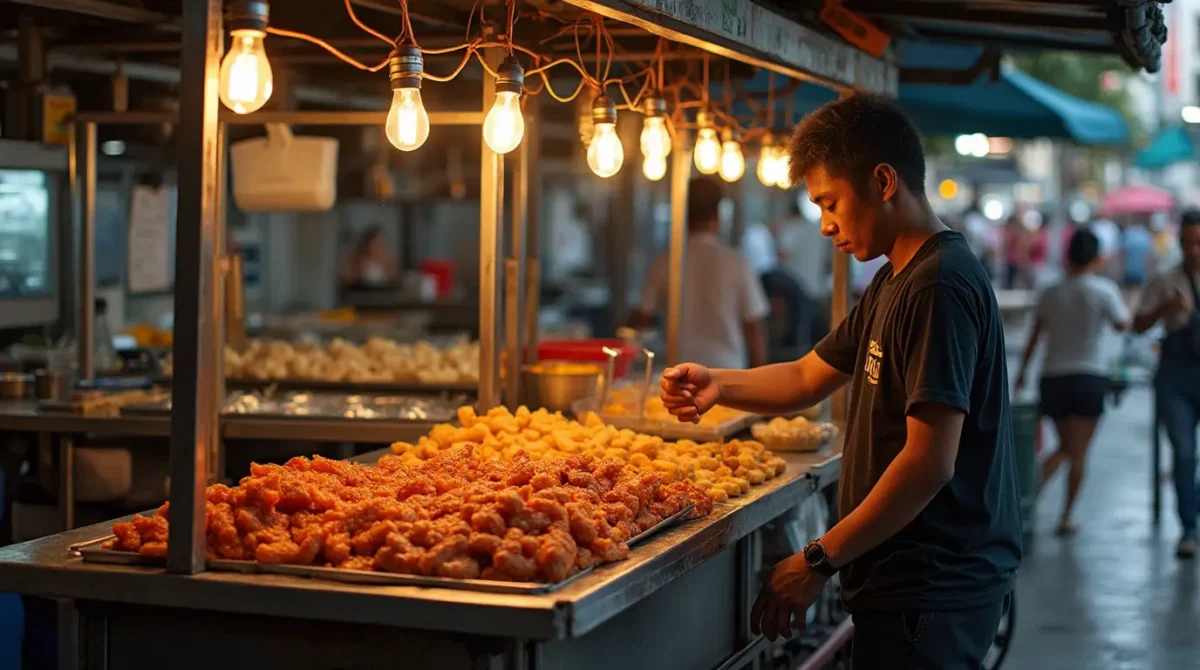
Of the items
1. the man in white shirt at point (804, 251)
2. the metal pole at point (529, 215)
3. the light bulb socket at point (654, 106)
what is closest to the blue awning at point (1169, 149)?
the man in white shirt at point (804, 251)

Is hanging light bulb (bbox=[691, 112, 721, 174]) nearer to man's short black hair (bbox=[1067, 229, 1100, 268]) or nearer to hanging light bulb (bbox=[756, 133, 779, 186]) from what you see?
hanging light bulb (bbox=[756, 133, 779, 186])

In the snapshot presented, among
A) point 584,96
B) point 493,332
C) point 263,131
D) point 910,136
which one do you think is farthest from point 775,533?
point 263,131

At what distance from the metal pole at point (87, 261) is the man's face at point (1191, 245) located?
7146 millimetres

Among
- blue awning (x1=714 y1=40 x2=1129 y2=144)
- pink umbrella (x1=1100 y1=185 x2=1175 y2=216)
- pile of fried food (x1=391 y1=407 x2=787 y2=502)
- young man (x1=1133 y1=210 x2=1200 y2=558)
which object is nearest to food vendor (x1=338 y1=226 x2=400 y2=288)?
blue awning (x1=714 y1=40 x2=1129 y2=144)

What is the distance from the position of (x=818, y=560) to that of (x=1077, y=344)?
23.7 feet

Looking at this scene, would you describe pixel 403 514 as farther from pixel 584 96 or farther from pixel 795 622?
pixel 584 96

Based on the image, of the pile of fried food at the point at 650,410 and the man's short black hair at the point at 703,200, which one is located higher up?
the man's short black hair at the point at 703,200

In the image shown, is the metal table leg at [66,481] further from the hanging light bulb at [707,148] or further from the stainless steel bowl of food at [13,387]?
the hanging light bulb at [707,148]

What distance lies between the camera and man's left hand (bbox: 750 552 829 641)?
146 inches

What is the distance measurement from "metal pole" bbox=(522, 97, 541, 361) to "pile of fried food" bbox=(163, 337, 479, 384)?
→ 1.31ft

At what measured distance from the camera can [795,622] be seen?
3793mm

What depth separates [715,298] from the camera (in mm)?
8766

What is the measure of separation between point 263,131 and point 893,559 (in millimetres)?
6030

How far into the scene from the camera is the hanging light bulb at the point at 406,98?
3.80 meters
